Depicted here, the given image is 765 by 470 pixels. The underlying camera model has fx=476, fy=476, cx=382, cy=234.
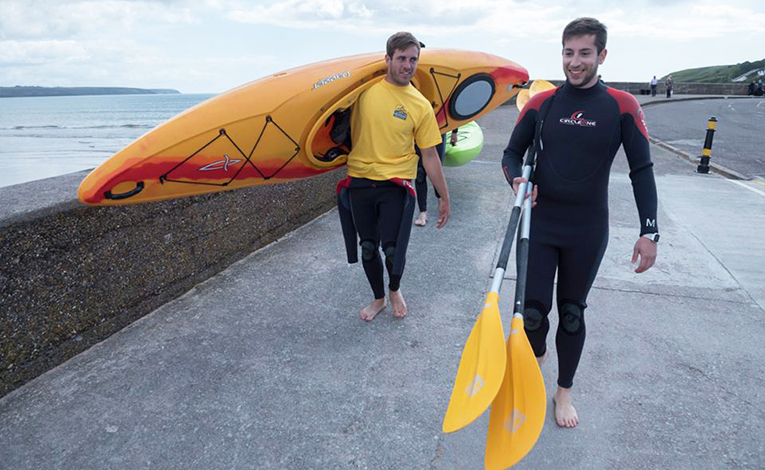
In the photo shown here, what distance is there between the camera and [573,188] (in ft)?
7.76

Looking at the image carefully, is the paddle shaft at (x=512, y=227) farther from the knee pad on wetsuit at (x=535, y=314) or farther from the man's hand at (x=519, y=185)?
the knee pad on wetsuit at (x=535, y=314)

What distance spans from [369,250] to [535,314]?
1288mm

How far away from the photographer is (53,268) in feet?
8.90

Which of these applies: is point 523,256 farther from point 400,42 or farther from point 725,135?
point 725,135

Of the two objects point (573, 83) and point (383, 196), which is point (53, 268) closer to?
point (383, 196)

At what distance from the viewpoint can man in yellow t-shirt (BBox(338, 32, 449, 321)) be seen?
3.02 metres

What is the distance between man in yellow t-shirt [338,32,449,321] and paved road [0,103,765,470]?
558mm

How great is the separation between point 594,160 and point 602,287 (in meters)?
1.98

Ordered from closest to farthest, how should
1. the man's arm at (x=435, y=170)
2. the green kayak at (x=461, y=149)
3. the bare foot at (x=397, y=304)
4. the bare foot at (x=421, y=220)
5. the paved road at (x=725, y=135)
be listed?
the man's arm at (x=435, y=170)
the bare foot at (x=397, y=304)
the bare foot at (x=421, y=220)
the green kayak at (x=461, y=149)
the paved road at (x=725, y=135)

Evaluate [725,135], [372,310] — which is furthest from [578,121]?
[725,135]

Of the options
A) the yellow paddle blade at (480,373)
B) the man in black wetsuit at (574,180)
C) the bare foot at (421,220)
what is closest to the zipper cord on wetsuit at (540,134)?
the man in black wetsuit at (574,180)

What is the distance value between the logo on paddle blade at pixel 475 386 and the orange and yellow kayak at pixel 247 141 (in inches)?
83.8

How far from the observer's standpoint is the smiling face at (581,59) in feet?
7.06

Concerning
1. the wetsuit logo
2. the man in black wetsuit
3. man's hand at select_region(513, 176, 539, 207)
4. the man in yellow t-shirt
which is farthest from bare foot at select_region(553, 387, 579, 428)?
the wetsuit logo
